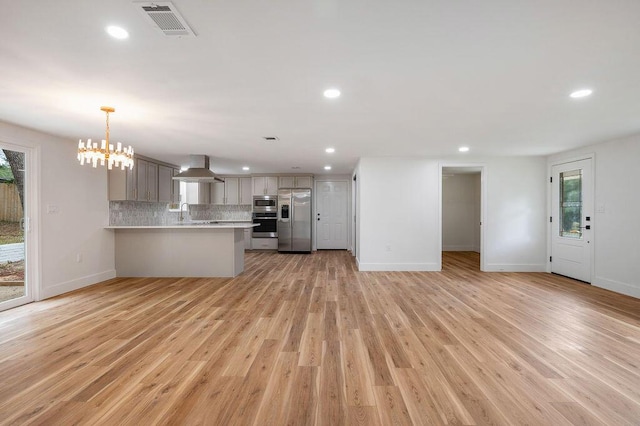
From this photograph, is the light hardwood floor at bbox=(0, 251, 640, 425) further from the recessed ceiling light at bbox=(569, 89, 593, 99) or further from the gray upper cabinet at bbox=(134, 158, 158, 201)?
the recessed ceiling light at bbox=(569, 89, 593, 99)

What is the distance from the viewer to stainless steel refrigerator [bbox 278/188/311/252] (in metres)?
8.62

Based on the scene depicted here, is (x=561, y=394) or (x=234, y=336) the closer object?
(x=561, y=394)

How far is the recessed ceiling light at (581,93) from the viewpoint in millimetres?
2732

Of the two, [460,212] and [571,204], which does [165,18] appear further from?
[460,212]

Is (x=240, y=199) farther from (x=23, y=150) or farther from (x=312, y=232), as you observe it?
(x=23, y=150)

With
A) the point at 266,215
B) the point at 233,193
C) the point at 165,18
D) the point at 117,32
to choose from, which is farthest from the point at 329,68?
the point at 233,193

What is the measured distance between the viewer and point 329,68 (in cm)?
231

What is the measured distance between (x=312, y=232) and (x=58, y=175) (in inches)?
235

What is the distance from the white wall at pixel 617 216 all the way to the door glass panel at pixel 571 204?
1.24 ft

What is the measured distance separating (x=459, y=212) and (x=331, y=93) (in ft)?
25.6

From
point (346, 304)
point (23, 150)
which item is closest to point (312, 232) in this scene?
point (346, 304)

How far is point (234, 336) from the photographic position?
9.40 ft

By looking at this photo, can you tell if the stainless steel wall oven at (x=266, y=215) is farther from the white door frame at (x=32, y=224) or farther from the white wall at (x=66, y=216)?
the white door frame at (x=32, y=224)

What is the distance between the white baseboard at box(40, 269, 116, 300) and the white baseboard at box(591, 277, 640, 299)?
8.51 m
